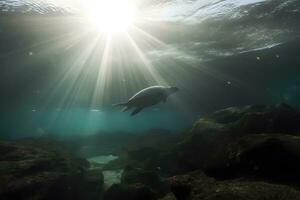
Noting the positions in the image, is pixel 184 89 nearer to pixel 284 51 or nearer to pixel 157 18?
pixel 284 51

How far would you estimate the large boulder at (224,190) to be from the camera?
5012mm

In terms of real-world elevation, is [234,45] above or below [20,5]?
below

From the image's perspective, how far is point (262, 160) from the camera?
6246 mm

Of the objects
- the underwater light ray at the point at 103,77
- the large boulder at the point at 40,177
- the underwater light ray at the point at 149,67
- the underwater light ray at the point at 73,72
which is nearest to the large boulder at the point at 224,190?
the large boulder at the point at 40,177

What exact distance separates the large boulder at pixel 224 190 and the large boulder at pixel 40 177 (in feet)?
18.8

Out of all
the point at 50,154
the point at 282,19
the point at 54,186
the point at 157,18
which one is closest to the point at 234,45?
the point at 282,19

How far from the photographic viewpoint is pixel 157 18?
18.4 metres

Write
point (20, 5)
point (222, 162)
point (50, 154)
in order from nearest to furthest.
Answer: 1. point (222, 162)
2. point (50, 154)
3. point (20, 5)

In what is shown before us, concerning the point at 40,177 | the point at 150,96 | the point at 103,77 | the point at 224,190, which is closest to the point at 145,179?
the point at 40,177

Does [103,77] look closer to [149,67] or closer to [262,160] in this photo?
[149,67]

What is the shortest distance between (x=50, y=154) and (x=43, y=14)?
799cm

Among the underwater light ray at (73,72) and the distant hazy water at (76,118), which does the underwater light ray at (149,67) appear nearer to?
the underwater light ray at (73,72)

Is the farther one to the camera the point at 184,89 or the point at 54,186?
the point at 184,89

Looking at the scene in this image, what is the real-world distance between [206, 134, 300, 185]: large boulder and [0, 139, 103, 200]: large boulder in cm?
623
